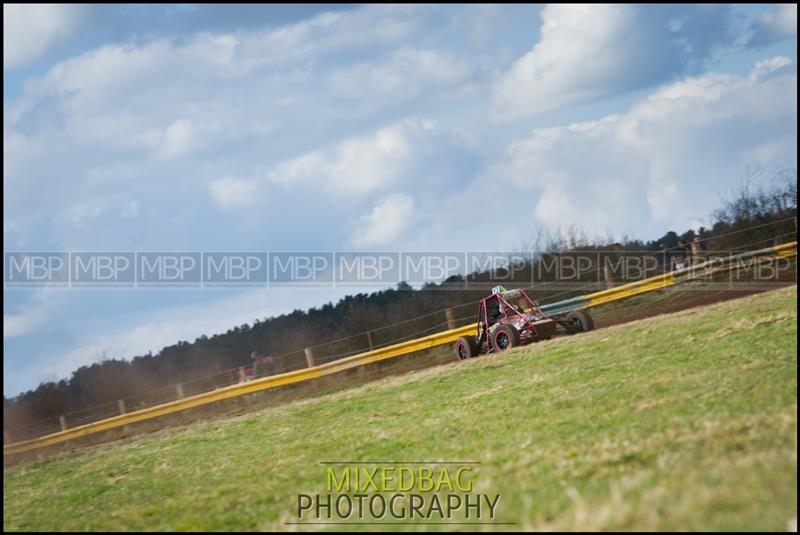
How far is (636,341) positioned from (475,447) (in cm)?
591

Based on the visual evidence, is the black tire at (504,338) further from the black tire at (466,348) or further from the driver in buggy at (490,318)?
the black tire at (466,348)

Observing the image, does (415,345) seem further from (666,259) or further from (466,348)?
(666,259)

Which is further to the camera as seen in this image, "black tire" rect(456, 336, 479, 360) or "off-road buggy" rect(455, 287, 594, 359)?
"black tire" rect(456, 336, 479, 360)

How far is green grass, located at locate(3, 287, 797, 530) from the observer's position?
5.90 m

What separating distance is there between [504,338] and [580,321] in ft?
5.33

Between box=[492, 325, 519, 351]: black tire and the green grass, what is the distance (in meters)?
1.44

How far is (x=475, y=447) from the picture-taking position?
870 cm

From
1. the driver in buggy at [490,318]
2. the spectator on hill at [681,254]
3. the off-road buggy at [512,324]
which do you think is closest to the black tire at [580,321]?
the off-road buggy at [512,324]

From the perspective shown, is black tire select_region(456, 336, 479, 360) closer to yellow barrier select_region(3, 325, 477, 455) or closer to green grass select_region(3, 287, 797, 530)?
yellow barrier select_region(3, 325, 477, 455)

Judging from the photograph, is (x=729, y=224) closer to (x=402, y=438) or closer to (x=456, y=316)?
(x=456, y=316)

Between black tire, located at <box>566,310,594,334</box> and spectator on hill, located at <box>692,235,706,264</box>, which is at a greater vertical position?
spectator on hill, located at <box>692,235,706,264</box>

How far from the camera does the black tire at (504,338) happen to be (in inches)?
691

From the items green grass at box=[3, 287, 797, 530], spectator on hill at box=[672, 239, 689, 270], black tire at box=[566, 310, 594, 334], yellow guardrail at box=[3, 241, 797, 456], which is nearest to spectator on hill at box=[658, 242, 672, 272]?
spectator on hill at box=[672, 239, 689, 270]

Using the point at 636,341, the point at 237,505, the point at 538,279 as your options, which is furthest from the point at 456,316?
the point at 237,505
